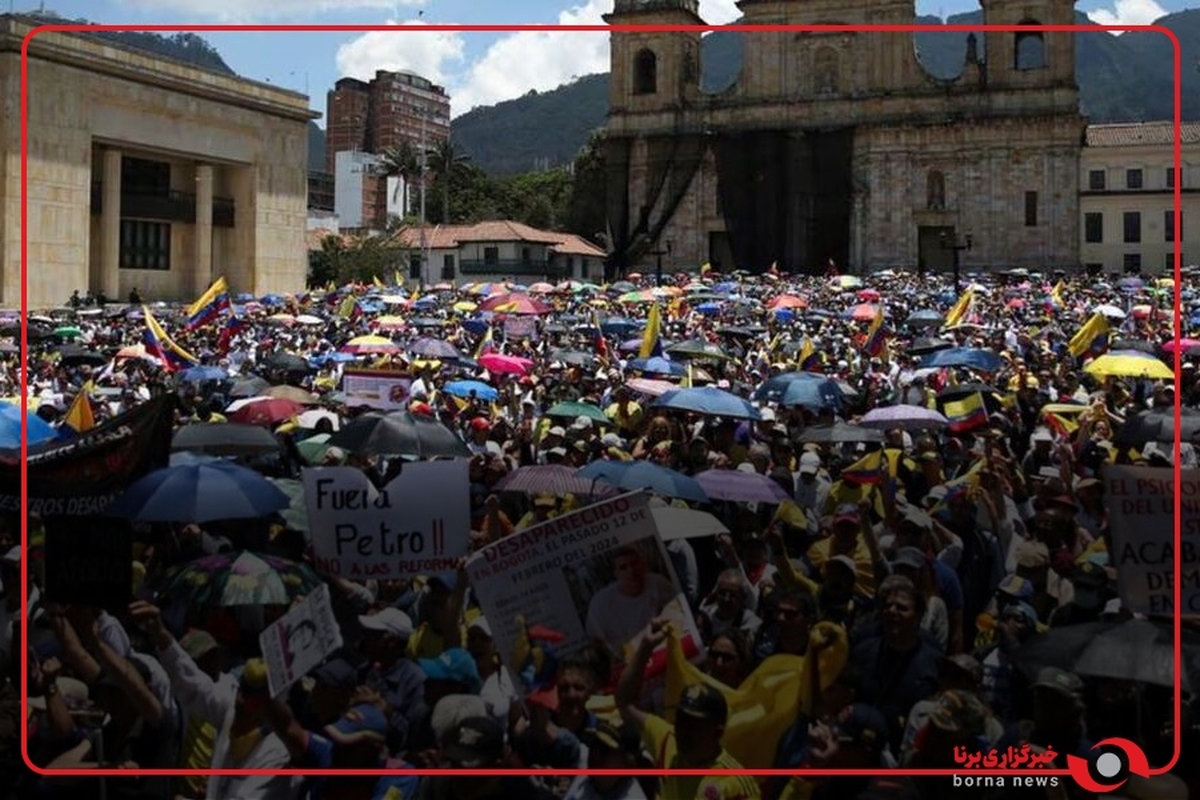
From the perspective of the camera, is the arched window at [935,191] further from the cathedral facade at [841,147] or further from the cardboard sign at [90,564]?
the cardboard sign at [90,564]

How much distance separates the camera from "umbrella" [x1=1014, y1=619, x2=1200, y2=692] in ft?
16.0

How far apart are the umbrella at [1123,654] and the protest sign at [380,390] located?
29.7 ft

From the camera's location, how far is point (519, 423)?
15.2 m

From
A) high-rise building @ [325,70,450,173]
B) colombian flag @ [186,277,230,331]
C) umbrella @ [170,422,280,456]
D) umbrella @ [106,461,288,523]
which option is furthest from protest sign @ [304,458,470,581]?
high-rise building @ [325,70,450,173]

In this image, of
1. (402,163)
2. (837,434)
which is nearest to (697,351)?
(837,434)

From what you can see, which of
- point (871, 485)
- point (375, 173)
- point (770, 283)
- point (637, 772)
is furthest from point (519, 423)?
point (375, 173)

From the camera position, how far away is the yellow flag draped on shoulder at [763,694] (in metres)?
4.92

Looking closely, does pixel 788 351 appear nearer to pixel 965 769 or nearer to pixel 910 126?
pixel 965 769

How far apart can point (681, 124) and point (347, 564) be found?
60.9 metres

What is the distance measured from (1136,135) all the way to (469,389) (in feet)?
204

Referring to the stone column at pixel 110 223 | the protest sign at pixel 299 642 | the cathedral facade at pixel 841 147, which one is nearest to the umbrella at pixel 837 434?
the protest sign at pixel 299 642

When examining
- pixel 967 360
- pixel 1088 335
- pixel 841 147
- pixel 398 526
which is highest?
pixel 841 147

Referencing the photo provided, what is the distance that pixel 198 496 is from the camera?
7434 mm

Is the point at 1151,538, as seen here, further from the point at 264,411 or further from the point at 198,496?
the point at 264,411
